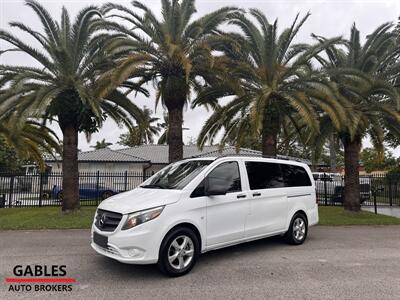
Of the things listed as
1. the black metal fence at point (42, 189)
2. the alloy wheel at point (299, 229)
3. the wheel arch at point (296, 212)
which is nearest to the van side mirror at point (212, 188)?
the wheel arch at point (296, 212)

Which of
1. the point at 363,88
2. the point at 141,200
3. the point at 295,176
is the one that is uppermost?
the point at 363,88

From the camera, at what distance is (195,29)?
1116 centimetres

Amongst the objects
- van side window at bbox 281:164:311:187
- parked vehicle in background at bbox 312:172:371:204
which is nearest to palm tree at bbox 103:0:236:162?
van side window at bbox 281:164:311:187

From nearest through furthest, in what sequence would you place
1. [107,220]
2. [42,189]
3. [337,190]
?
[107,220] → [42,189] → [337,190]

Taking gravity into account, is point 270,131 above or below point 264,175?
above

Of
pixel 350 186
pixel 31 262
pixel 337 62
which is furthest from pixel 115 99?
pixel 350 186

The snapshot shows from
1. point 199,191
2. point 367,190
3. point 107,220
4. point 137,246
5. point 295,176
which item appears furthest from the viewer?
point 367,190

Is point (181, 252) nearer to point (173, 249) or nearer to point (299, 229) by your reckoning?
point (173, 249)

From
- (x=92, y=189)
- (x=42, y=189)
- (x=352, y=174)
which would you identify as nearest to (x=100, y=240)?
(x=352, y=174)

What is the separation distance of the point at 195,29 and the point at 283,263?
8.84 m

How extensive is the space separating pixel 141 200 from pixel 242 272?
214 cm

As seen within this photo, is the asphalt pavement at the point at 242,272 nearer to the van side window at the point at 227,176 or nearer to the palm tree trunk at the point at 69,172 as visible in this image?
the van side window at the point at 227,176

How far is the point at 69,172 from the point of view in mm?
11805

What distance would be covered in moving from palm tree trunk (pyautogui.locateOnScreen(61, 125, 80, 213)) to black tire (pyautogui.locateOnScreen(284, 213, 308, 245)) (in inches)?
337
